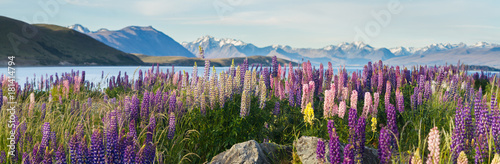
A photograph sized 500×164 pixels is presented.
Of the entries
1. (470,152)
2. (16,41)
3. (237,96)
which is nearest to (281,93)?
(237,96)

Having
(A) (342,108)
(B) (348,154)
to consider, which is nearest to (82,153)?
(B) (348,154)

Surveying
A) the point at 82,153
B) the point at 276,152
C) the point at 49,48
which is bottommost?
the point at 276,152

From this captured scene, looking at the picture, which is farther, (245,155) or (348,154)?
(245,155)

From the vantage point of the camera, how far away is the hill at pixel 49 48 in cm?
14550

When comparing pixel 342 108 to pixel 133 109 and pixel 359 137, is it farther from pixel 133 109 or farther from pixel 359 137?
pixel 133 109

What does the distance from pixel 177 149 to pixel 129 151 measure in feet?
8.08

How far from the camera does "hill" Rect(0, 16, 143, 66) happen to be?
146m

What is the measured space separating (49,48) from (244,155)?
7529 inches

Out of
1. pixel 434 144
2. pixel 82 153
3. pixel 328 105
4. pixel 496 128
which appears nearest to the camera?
pixel 434 144

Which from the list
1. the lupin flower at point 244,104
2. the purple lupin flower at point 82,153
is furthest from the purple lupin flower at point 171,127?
the purple lupin flower at point 82,153

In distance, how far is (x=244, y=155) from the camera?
16.2ft

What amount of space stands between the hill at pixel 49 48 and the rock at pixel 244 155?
150926mm

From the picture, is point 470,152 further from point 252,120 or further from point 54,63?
point 54,63

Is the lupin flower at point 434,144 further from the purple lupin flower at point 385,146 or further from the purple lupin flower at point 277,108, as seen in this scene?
the purple lupin flower at point 277,108
